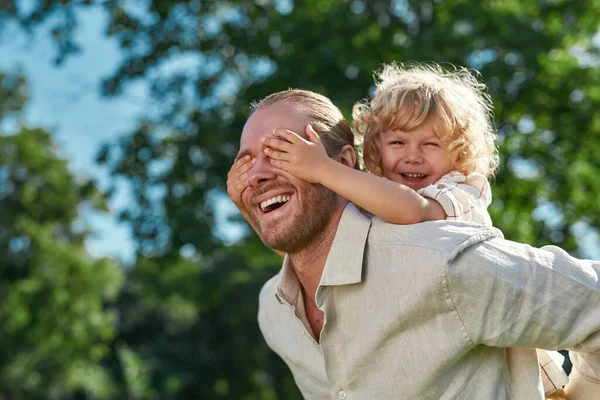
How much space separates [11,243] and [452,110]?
33.1m

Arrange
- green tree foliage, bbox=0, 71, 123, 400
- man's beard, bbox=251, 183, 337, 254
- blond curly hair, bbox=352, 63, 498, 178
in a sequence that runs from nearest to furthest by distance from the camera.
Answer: man's beard, bbox=251, 183, 337, 254, blond curly hair, bbox=352, 63, 498, 178, green tree foliage, bbox=0, 71, 123, 400

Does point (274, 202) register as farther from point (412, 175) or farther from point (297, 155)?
point (412, 175)

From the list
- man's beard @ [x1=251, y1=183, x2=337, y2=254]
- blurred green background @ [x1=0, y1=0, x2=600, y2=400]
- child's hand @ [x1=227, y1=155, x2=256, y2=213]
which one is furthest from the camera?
blurred green background @ [x1=0, y1=0, x2=600, y2=400]

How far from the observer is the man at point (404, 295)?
7.57ft

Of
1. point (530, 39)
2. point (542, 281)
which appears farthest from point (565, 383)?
point (530, 39)

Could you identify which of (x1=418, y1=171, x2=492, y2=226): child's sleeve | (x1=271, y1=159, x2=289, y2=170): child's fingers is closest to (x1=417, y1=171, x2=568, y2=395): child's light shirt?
(x1=418, y1=171, x2=492, y2=226): child's sleeve

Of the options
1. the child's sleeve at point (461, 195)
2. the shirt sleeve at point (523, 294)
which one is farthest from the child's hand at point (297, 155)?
the shirt sleeve at point (523, 294)

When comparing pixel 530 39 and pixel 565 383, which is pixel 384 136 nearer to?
pixel 565 383

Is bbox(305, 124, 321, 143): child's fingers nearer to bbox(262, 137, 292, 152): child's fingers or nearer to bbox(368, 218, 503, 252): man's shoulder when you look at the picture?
bbox(262, 137, 292, 152): child's fingers

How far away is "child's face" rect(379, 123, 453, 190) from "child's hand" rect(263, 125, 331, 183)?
61 centimetres

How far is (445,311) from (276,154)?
78 cm

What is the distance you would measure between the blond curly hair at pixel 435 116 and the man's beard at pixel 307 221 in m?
0.58

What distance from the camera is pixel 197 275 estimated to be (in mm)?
14320

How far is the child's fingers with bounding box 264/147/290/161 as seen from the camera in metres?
2.64
